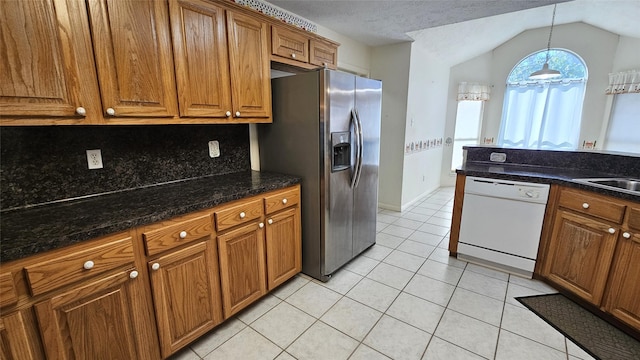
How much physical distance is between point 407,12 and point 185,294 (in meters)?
2.86

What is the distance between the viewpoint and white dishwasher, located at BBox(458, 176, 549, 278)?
2156 millimetres

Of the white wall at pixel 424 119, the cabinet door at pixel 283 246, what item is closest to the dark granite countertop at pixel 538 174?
the white wall at pixel 424 119

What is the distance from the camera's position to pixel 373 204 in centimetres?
271

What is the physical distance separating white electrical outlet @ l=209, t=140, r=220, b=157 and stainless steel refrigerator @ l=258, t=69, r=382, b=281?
0.38 metres

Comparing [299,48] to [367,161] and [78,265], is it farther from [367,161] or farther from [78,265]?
[78,265]

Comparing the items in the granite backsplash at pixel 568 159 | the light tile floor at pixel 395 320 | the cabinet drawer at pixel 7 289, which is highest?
the granite backsplash at pixel 568 159

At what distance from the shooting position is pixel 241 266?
5.84 feet

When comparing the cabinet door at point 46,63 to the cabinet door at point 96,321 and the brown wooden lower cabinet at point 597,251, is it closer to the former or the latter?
the cabinet door at point 96,321

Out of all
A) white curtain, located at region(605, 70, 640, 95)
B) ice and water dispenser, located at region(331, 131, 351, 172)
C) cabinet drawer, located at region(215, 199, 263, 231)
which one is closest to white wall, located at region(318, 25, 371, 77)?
ice and water dispenser, located at region(331, 131, 351, 172)

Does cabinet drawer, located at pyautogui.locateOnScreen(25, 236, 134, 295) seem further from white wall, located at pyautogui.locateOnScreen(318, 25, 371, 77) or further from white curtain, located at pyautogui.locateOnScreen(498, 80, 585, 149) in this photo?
white curtain, located at pyautogui.locateOnScreen(498, 80, 585, 149)

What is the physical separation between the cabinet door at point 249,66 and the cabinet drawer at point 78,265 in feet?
3.45

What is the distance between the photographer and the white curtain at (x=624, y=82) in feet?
12.6

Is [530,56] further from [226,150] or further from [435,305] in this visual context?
[226,150]

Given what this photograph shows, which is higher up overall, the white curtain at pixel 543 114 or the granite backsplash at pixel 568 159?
the white curtain at pixel 543 114
